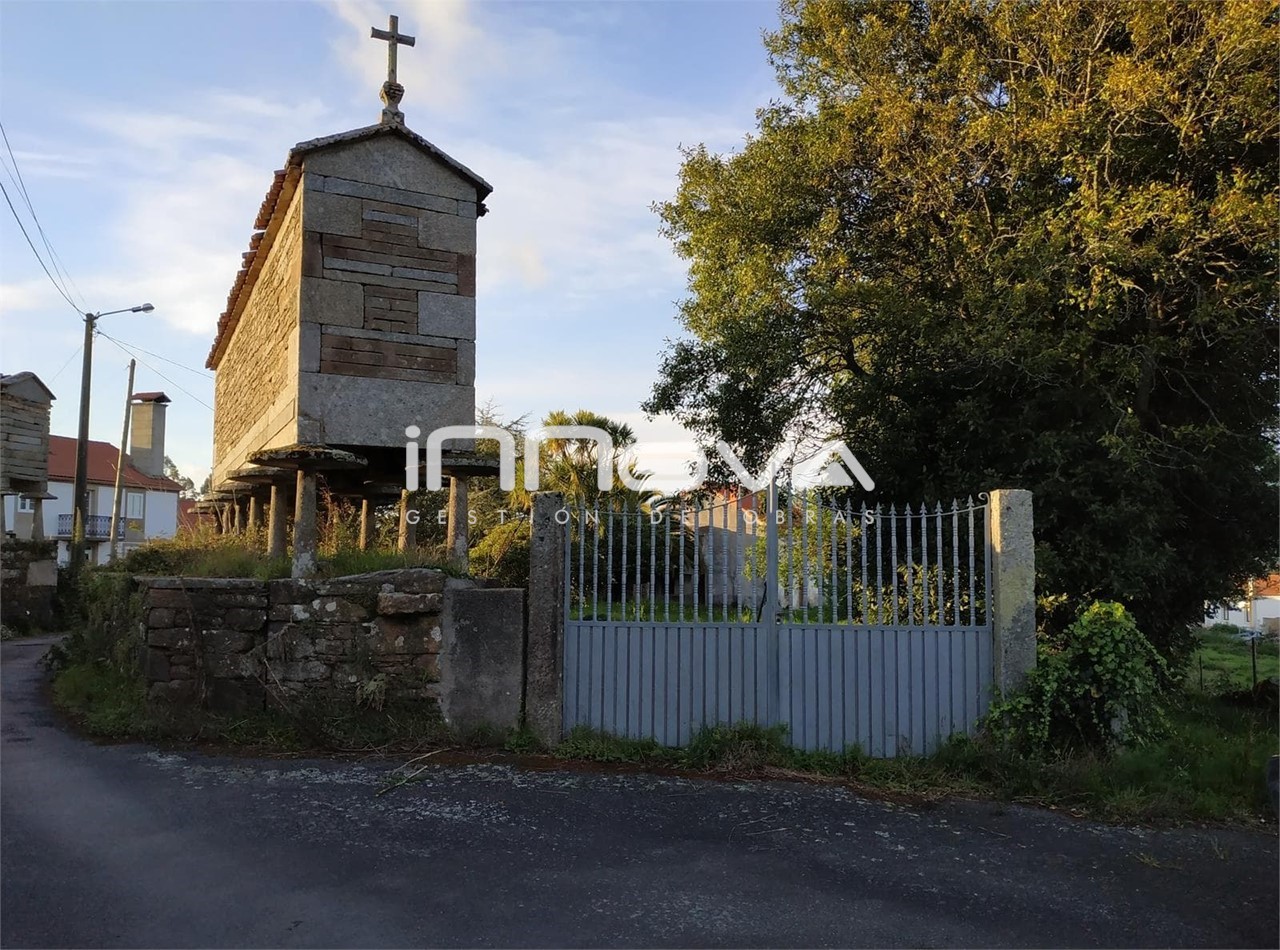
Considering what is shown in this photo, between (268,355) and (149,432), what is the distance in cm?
1536

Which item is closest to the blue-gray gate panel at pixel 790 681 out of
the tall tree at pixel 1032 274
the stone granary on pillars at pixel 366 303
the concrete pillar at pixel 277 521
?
the tall tree at pixel 1032 274

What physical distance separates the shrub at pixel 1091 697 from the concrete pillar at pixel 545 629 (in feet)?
10.7

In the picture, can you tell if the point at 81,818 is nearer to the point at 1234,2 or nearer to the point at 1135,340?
the point at 1135,340

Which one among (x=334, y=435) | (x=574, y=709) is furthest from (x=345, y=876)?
(x=334, y=435)

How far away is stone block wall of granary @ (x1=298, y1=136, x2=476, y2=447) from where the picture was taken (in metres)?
7.96

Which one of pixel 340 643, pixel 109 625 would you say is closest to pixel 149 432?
pixel 109 625

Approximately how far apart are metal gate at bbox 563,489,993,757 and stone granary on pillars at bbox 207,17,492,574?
96.3 inches

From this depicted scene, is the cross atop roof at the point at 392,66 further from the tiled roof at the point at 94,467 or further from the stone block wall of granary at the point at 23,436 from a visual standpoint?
the tiled roof at the point at 94,467

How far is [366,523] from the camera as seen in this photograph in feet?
35.2

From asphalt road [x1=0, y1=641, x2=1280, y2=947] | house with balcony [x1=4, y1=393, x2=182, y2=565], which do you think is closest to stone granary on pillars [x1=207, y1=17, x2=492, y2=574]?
asphalt road [x1=0, y1=641, x2=1280, y2=947]

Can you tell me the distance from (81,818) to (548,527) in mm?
3483

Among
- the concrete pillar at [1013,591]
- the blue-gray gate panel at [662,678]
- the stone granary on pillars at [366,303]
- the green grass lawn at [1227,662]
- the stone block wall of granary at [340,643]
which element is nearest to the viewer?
the concrete pillar at [1013,591]

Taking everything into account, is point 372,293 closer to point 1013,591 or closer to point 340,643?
point 340,643

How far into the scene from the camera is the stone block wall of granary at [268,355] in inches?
321
